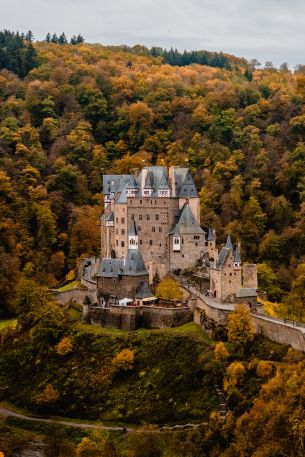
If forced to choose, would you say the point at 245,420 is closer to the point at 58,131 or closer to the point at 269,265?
the point at 269,265

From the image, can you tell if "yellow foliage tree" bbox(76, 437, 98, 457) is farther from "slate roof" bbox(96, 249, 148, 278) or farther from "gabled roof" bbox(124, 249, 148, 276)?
"slate roof" bbox(96, 249, 148, 278)

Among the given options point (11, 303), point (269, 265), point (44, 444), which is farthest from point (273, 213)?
point (44, 444)

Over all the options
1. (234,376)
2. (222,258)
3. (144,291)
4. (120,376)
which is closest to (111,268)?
(144,291)

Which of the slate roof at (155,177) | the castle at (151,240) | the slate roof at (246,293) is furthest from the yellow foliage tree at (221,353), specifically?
the slate roof at (155,177)

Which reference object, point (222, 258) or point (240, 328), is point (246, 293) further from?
point (240, 328)

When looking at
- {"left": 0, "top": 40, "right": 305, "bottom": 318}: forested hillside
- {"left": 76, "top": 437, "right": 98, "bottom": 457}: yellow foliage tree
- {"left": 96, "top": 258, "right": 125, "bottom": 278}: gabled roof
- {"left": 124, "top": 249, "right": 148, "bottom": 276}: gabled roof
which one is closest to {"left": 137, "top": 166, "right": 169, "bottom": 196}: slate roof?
{"left": 124, "top": 249, "right": 148, "bottom": 276}: gabled roof
